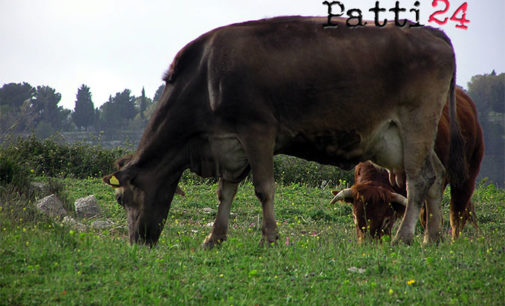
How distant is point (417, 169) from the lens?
23.2 feet

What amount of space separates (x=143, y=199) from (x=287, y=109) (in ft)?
7.18

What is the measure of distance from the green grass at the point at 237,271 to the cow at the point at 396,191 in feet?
2.53

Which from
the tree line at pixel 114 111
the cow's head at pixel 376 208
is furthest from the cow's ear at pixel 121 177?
the tree line at pixel 114 111

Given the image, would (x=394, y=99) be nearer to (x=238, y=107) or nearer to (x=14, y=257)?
(x=238, y=107)

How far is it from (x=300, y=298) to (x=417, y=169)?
301 centimetres

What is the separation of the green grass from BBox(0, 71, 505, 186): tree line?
60867mm

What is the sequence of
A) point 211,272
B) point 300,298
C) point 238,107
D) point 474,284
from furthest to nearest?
point 238,107 → point 211,272 → point 474,284 → point 300,298

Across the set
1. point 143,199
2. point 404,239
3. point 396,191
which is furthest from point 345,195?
point 143,199

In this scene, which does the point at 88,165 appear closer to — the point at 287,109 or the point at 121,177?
the point at 121,177

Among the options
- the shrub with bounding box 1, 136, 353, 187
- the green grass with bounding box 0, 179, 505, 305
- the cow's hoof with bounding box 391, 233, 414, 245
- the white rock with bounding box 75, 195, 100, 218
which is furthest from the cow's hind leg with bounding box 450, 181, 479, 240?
the shrub with bounding box 1, 136, 353, 187

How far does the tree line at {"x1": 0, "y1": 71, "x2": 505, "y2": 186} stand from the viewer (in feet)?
224

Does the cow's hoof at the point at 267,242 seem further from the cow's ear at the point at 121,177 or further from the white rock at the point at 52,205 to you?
the white rock at the point at 52,205

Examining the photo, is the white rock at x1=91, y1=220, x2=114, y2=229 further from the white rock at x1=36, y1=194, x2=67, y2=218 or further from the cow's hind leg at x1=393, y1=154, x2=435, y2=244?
the cow's hind leg at x1=393, y1=154, x2=435, y2=244

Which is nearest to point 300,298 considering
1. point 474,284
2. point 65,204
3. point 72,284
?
point 474,284
